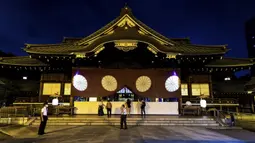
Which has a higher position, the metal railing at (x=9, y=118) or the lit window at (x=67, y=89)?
the lit window at (x=67, y=89)

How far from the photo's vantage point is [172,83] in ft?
50.0

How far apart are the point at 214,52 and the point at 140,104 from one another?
7.75m

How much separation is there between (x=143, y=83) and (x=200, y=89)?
5.85m

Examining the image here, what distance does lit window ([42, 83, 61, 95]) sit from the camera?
16.4 metres

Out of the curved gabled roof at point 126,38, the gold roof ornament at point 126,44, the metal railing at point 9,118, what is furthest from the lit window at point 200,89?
the metal railing at point 9,118

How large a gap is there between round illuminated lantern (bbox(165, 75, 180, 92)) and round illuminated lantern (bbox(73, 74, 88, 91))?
284 inches

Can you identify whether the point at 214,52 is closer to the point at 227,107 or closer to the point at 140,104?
the point at 227,107

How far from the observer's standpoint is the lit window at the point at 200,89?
16.4m

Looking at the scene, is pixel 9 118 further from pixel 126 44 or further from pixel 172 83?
pixel 172 83

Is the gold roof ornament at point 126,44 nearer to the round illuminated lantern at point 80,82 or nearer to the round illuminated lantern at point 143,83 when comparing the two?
the round illuminated lantern at point 143,83

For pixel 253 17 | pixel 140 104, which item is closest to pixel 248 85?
pixel 140 104

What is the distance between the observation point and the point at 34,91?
1753 cm

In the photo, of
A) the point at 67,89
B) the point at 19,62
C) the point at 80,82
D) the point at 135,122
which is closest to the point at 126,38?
the point at 80,82

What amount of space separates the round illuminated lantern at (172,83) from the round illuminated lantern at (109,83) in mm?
4574
